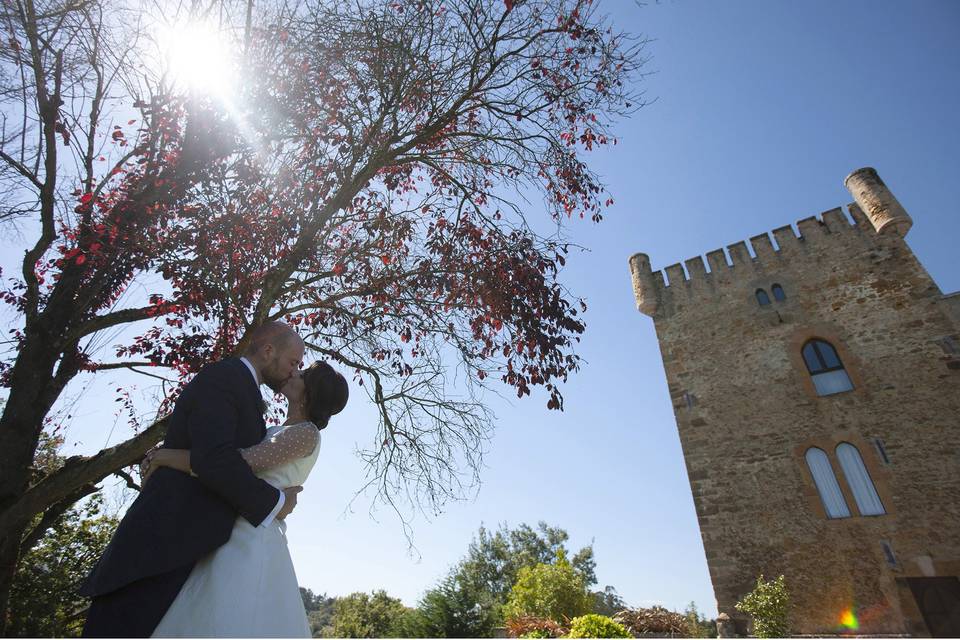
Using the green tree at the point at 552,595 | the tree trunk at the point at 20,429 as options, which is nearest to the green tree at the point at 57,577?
the tree trunk at the point at 20,429

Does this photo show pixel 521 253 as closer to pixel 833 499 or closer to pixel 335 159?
pixel 335 159

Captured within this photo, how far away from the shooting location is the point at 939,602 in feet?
31.4

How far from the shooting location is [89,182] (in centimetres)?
548

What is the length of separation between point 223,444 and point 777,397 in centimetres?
1430

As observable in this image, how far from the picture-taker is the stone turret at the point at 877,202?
1276 centimetres

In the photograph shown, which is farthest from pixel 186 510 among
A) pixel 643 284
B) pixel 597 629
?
pixel 643 284

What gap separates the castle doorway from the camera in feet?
30.7

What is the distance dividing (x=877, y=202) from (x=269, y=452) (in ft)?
55.8

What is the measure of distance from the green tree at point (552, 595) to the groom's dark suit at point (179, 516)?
42.5 ft

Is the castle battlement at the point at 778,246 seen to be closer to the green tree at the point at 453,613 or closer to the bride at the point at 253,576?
the green tree at the point at 453,613

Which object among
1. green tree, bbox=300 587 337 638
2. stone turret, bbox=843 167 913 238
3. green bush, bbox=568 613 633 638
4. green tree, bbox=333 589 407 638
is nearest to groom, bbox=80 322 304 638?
green bush, bbox=568 613 633 638

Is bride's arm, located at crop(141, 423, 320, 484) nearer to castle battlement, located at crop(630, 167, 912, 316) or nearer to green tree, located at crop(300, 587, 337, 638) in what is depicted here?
castle battlement, located at crop(630, 167, 912, 316)

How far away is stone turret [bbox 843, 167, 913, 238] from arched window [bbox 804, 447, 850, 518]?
6707 mm

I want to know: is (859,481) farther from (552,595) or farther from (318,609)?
(318,609)
